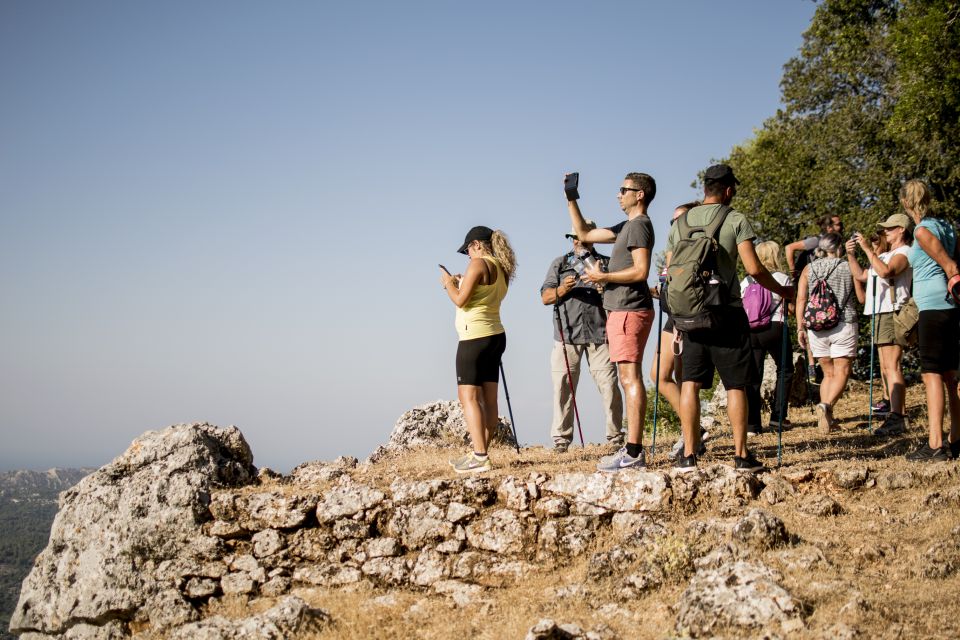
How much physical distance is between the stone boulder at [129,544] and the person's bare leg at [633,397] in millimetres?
4090

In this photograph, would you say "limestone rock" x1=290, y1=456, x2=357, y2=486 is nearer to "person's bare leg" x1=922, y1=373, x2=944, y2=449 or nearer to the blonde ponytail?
the blonde ponytail

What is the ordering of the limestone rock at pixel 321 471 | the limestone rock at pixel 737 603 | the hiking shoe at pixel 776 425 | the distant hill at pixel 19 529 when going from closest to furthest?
1. the limestone rock at pixel 737 603
2. the limestone rock at pixel 321 471
3. the hiking shoe at pixel 776 425
4. the distant hill at pixel 19 529

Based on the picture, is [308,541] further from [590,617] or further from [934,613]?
[934,613]

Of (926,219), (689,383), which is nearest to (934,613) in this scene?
(689,383)

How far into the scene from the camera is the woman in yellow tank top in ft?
24.8

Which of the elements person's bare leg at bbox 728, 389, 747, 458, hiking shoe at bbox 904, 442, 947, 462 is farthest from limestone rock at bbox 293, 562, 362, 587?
hiking shoe at bbox 904, 442, 947, 462

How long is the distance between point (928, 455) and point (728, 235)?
2.97 metres

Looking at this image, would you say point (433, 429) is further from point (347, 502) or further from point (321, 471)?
point (347, 502)

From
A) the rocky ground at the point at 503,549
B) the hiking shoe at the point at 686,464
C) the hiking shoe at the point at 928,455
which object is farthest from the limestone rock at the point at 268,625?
the hiking shoe at the point at 928,455

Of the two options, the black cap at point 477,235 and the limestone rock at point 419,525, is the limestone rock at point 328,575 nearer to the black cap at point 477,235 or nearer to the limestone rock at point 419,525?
the limestone rock at point 419,525

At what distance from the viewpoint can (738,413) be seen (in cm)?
666

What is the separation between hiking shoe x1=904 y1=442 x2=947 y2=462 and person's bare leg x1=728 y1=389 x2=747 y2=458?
1.80 metres

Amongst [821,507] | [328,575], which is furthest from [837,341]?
[328,575]

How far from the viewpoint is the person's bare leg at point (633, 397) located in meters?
6.88
